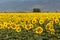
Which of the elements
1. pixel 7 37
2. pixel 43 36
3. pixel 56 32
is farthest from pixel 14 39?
pixel 56 32

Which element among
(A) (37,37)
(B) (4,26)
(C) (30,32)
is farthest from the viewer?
(B) (4,26)

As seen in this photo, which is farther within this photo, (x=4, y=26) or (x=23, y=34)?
(x=4, y=26)

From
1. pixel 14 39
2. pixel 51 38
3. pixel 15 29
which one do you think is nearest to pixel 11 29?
pixel 15 29

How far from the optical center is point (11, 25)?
6.12m

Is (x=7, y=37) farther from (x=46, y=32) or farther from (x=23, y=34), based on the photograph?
(x=46, y=32)

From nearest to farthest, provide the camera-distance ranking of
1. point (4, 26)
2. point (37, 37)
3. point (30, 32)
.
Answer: point (37, 37), point (30, 32), point (4, 26)

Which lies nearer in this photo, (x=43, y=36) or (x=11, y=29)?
(x=43, y=36)

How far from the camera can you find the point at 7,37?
591 centimetres

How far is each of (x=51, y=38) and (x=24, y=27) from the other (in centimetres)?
77

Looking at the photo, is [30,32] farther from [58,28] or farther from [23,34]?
[58,28]

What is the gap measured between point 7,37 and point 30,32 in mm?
555

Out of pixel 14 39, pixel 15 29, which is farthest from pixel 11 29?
pixel 14 39

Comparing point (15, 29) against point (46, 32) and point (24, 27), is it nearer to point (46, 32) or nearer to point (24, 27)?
point (24, 27)

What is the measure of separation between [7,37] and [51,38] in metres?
1.04
